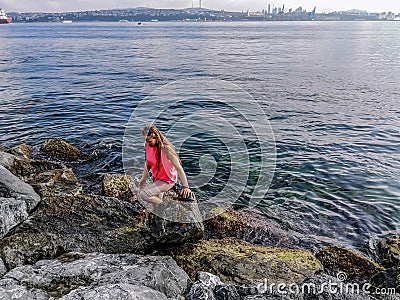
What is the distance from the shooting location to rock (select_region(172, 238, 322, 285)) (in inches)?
252

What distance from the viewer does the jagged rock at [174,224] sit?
23.7 feet

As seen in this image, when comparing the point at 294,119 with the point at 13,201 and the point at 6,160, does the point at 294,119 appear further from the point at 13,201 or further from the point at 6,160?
Result: the point at 13,201

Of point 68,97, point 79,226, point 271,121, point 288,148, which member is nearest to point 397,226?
point 288,148

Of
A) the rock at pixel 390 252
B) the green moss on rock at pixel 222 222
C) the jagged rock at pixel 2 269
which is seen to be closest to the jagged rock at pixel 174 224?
the green moss on rock at pixel 222 222

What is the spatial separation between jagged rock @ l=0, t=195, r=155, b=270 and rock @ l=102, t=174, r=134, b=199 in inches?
75.2

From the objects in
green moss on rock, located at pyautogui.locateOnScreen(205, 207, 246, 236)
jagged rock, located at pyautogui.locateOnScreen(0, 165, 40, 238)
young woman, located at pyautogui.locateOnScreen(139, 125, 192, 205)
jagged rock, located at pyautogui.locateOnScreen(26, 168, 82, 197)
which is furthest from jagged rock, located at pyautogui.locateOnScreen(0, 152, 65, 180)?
green moss on rock, located at pyautogui.locateOnScreen(205, 207, 246, 236)

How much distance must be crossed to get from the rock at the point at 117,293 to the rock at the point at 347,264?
397 centimetres

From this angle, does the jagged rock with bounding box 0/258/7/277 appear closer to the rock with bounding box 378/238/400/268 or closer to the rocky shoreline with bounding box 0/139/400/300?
the rocky shoreline with bounding box 0/139/400/300

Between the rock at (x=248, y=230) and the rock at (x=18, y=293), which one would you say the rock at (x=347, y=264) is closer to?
the rock at (x=248, y=230)

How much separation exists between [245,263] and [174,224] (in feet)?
5.03

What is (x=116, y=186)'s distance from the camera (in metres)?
10.4

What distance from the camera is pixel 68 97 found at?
81.7 feet

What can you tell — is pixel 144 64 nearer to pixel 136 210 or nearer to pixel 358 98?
pixel 358 98

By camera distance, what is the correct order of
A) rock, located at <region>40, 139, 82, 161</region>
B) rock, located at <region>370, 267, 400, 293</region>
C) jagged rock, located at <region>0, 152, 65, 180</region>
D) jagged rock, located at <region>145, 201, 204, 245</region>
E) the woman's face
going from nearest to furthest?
1. rock, located at <region>370, 267, 400, 293</region>
2. jagged rock, located at <region>145, 201, 204, 245</region>
3. the woman's face
4. jagged rock, located at <region>0, 152, 65, 180</region>
5. rock, located at <region>40, 139, 82, 161</region>
